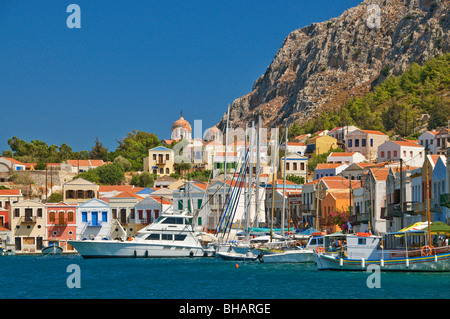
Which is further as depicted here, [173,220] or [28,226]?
[28,226]

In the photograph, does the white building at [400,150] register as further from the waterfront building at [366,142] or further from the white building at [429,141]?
the waterfront building at [366,142]

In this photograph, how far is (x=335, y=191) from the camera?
88125 mm

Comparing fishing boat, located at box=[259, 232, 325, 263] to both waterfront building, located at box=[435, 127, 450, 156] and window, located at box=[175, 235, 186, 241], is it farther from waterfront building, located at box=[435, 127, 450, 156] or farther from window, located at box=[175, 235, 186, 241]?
waterfront building, located at box=[435, 127, 450, 156]

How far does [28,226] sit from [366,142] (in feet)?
219

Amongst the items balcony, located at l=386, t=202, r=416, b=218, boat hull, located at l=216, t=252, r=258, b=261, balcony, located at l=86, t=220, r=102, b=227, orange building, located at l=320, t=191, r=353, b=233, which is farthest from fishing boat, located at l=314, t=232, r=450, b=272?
balcony, located at l=86, t=220, r=102, b=227

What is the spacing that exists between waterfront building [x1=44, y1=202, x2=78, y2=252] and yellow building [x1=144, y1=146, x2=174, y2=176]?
52.9m

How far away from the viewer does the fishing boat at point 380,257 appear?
153ft

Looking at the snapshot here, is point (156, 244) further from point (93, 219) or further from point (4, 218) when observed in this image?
point (4, 218)

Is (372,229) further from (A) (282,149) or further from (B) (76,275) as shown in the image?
(A) (282,149)

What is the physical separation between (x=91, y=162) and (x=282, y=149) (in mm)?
39187

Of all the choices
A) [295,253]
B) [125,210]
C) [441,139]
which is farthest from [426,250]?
[441,139]

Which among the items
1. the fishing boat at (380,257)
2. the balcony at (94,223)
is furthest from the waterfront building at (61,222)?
the fishing boat at (380,257)

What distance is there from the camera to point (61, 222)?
97062 mm
